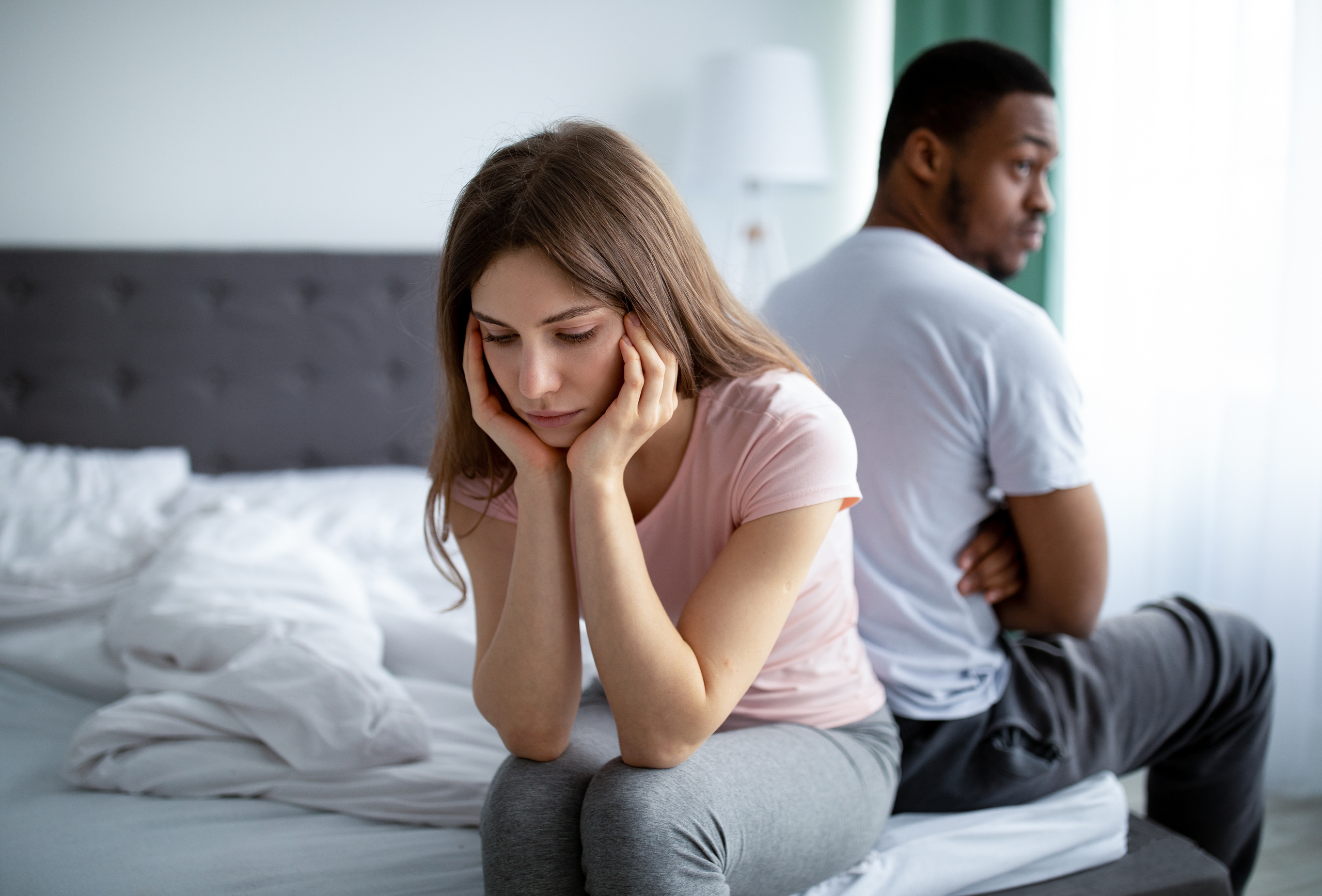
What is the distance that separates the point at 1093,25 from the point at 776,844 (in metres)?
2.21

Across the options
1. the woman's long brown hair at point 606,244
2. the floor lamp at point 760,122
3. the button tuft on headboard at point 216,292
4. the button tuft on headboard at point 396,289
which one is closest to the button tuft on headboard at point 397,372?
the button tuft on headboard at point 396,289

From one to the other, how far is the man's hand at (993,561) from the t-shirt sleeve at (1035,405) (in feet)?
0.28

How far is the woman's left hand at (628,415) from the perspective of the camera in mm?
882

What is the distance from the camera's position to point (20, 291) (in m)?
2.22

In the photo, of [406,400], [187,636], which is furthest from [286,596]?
[406,400]

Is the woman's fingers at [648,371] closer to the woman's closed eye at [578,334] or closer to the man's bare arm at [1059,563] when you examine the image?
the woman's closed eye at [578,334]

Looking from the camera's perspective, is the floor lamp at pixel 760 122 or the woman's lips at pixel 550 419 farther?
the floor lamp at pixel 760 122

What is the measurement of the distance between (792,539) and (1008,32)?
217 cm

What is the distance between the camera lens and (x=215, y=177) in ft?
7.91

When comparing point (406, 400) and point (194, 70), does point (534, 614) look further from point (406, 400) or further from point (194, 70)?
point (194, 70)

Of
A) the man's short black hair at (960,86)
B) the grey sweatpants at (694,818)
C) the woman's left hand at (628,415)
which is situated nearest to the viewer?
the grey sweatpants at (694,818)

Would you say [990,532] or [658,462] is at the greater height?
[658,462]

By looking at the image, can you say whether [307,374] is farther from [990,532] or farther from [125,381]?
[990,532]

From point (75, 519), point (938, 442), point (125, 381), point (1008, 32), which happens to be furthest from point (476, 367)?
point (1008, 32)
